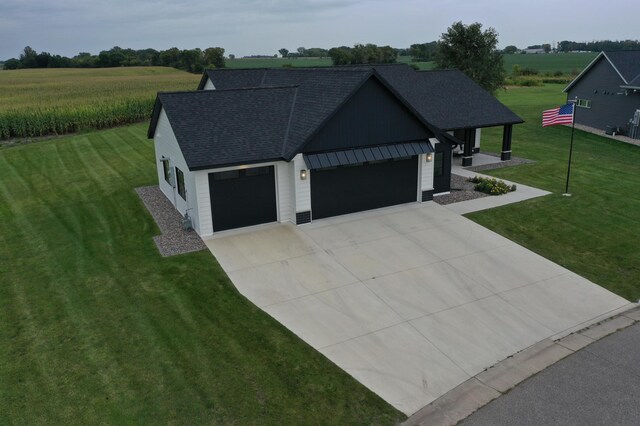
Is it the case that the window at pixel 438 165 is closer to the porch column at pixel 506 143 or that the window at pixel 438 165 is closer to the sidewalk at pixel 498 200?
the sidewalk at pixel 498 200

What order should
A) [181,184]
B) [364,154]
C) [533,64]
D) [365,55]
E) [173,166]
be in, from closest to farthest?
1. [364,154]
2. [181,184]
3. [173,166]
4. [365,55]
5. [533,64]

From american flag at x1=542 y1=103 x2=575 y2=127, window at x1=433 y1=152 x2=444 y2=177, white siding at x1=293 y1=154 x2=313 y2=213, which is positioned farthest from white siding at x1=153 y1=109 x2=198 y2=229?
american flag at x1=542 y1=103 x2=575 y2=127

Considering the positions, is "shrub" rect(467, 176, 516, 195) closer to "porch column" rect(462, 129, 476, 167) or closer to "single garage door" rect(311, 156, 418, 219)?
"single garage door" rect(311, 156, 418, 219)

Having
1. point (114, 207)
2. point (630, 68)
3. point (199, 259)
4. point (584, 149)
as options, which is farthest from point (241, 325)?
point (630, 68)

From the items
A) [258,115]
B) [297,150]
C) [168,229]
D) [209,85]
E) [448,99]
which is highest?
[209,85]

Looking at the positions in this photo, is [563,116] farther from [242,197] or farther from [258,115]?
[242,197]

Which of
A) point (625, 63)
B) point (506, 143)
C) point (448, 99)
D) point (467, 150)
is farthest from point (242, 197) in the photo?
point (625, 63)
